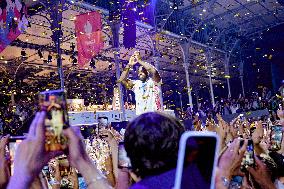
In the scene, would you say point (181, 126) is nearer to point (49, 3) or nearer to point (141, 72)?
point (141, 72)

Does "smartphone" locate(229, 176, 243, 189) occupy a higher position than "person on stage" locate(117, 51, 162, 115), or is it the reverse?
"person on stage" locate(117, 51, 162, 115)

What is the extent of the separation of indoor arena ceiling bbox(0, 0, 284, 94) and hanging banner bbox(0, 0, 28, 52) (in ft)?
13.7

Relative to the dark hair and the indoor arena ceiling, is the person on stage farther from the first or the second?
the indoor arena ceiling

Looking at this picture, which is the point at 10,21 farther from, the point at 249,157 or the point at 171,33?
the point at 171,33

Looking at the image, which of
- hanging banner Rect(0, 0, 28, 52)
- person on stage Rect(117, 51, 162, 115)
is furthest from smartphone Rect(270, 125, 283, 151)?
hanging banner Rect(0, 0, 28, 52)

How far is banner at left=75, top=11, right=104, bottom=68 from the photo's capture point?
9461 millimetres

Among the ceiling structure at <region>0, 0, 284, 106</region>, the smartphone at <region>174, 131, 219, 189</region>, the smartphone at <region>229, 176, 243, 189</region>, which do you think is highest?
the ceiling structure at <region>0, 0, 284, 106</region>

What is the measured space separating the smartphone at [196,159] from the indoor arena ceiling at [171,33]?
430 inches

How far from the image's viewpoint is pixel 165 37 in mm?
17234

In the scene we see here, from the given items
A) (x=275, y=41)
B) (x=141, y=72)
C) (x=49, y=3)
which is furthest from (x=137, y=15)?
(x=275, y=41)

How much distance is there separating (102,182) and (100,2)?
12713mm

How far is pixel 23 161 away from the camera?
1.02 metres

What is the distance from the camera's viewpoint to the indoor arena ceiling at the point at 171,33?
48.4 feet

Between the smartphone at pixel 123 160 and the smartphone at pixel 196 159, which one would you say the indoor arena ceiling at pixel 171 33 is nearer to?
the smartphone at pixel 123 160
